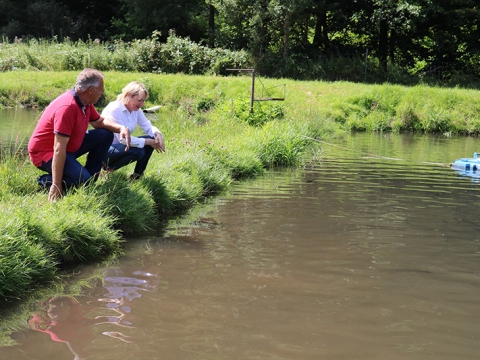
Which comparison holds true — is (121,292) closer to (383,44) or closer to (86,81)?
(86,81)

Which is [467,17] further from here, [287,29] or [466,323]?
[466,323]

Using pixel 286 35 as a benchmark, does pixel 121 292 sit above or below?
below

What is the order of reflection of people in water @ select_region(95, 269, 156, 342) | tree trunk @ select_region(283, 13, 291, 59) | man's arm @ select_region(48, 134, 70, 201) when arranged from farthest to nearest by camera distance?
tree trunk @ select_region(283, 13, 291, 59) < man's arm @ select_region(48, 134, 70, 201) < reflection of people in water @ select_region(95, 269, 156, 342)

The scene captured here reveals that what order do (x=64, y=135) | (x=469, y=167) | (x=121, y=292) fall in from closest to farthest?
1. (x=121, y=292)
2. (x=64, y=135)
3. (x=469, y=167)

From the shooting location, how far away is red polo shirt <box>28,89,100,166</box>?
6.05 m

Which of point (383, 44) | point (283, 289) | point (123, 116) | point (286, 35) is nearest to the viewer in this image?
point (283, 289)

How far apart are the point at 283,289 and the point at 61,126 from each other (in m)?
2.63

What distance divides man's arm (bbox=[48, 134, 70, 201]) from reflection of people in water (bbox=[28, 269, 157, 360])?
1.35 m

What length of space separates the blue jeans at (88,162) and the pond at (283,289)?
87 centimetres

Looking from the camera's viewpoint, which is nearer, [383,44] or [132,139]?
[132,139]

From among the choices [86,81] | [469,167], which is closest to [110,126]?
[86,81]

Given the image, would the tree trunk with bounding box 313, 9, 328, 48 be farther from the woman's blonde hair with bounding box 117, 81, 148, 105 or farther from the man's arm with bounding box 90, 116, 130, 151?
the man's arm with bounding box 90, 116, 130, 151

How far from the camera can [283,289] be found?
4949mm

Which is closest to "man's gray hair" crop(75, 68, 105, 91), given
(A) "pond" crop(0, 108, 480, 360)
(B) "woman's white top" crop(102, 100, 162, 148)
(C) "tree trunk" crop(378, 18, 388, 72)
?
(B) "woman's white top" crop(102, 100, 162, 148)
